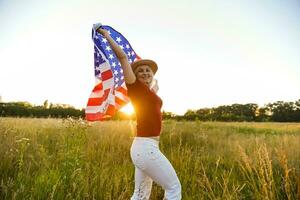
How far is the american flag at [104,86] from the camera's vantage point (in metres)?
3.69

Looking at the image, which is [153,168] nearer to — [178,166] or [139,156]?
[139,156]

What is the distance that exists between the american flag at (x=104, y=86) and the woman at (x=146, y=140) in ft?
1.45

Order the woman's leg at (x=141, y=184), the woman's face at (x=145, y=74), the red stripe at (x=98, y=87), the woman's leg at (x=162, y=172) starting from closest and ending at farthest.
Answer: the woman's leg at (x=162, y=172) → the woman's leg at (x=141, y=184) → the woman's face at (x=145, y=74) → the red stripe at (x=98, y=87)

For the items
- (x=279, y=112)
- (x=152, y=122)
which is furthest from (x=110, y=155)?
(x=279, y=112)

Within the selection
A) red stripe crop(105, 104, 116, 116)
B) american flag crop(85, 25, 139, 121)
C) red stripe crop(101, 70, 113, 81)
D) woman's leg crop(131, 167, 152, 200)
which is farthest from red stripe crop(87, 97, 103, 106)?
woman's leg crop(131, 167, 152, 200)

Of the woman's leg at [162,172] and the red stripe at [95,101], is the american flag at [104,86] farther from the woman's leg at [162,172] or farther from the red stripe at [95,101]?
the woman's leg at [162,172]

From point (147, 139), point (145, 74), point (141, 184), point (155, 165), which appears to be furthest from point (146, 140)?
point (145, 74)

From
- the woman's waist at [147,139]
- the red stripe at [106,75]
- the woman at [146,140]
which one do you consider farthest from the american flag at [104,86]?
the woman's waist at [147,139]

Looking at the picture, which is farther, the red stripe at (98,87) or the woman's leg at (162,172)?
the red stripe at (98,87)

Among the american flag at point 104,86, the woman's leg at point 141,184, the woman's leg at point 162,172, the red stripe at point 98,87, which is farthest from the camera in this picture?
the red stripe at point 98,87

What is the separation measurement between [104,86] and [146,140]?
0.85 meters

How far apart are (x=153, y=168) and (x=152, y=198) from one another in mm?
1630

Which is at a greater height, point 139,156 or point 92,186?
point 139,156

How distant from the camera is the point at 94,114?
368 centimetres
